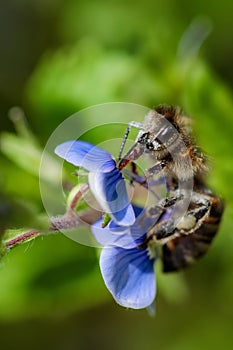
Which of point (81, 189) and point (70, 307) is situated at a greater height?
point (81, 189)

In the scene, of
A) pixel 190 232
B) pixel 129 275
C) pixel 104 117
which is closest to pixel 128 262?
pixel 129 275

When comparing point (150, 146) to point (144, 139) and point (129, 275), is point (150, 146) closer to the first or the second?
point (144, 139)

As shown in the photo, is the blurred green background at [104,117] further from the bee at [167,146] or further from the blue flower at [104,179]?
the blue flower at [104,179]

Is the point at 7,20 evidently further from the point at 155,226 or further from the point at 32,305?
the point at 155,226

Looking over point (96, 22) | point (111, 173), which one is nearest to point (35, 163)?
point (111, 173)

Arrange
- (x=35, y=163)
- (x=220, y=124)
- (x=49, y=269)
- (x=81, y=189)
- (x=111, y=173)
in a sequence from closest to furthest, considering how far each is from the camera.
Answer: (x=111, y=173)
(x=81, y=189)
(x=35, y=163)
(x=220, y=124)
(x=49, y=269)

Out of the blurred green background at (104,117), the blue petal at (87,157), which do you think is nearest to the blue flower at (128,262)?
the blue petal at (87,157)

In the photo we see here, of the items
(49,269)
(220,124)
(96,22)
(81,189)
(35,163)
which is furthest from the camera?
(96,22)
